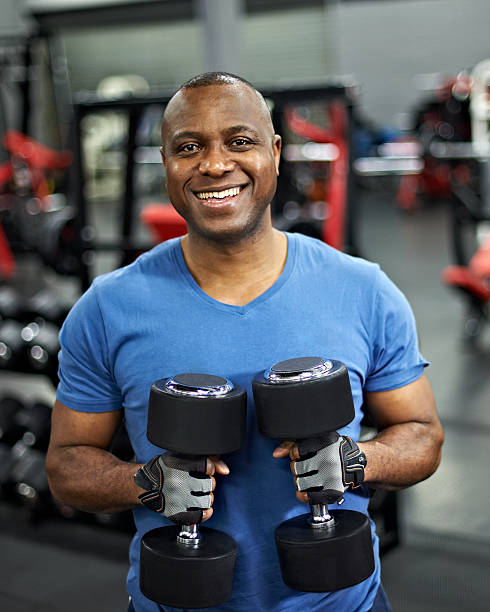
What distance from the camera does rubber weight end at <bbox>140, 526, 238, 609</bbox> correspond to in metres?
1.12

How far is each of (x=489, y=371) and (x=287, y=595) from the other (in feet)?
10.9

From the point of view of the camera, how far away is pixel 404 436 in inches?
51.4

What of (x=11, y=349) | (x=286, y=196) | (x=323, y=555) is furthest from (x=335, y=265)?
(x=286, y=196)

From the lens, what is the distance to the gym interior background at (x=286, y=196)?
272 centimetres

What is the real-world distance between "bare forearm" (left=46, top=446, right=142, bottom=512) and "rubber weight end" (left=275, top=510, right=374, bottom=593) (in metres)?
0.26

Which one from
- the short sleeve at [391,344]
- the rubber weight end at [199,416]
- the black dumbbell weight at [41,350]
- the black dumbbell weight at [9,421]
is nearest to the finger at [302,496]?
the rubber weight end at [199,416]

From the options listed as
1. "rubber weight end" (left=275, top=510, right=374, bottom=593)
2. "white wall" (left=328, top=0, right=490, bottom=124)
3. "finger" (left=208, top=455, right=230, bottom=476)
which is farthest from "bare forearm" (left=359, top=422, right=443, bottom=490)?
"white wall" (left=328, top=0, right=490, bottom=124)

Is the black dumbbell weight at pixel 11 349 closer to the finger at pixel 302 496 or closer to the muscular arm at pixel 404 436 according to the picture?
the muscular arm at pixel 404 436

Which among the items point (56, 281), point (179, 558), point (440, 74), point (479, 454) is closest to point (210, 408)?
point (179, 558)

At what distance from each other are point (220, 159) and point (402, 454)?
56 cm

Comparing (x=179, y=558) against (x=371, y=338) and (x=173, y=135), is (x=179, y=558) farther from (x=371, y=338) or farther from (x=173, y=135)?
(x=173, y=135)

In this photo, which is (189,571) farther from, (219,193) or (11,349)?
(11,349)

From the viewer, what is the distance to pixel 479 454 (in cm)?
330

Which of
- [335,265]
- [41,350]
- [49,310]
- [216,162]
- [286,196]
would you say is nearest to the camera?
[216,162]
